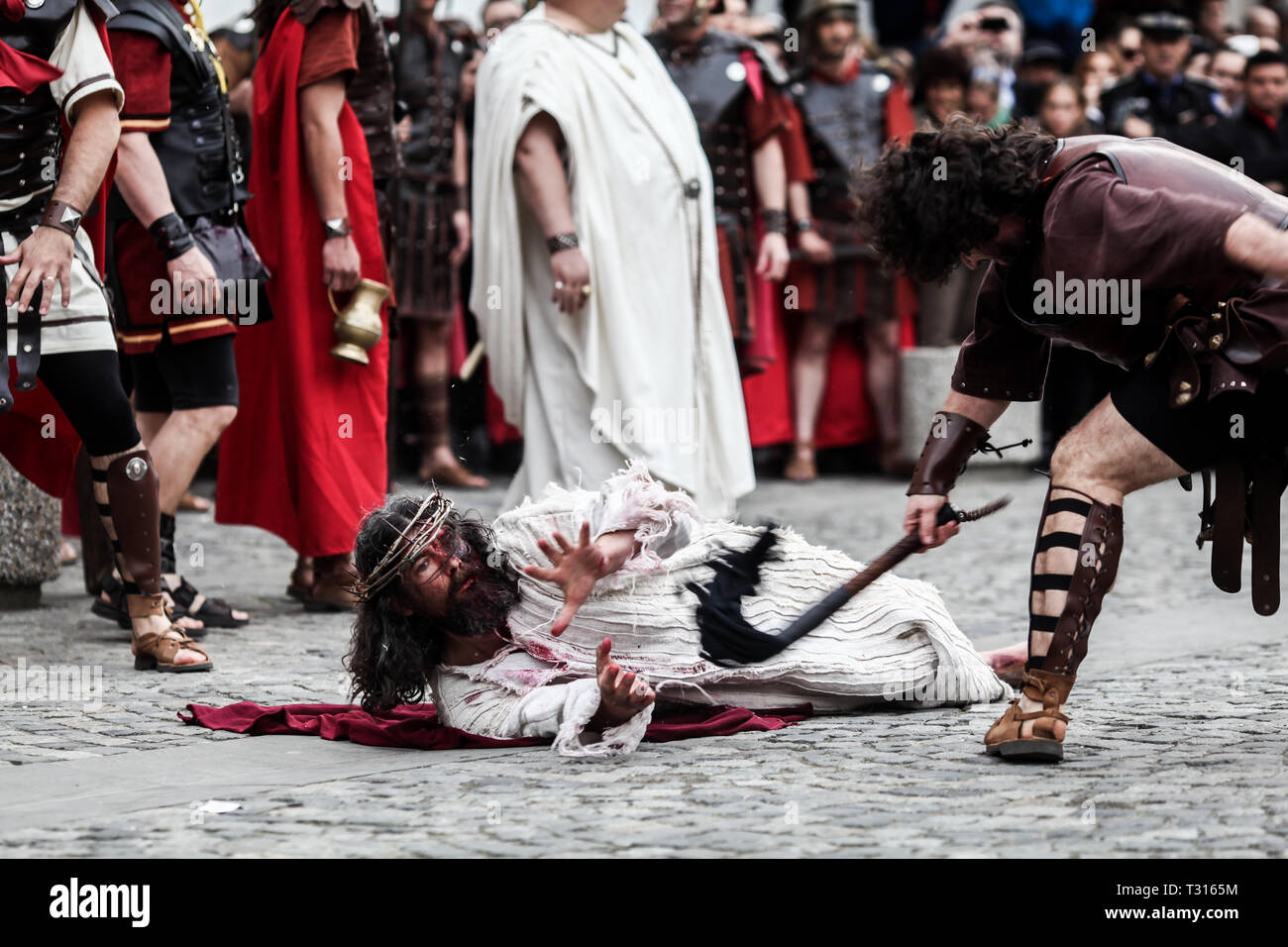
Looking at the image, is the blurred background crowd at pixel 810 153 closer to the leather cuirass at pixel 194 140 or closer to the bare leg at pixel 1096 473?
the leather cuirass at pixel 194 140

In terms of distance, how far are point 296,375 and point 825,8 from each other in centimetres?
463

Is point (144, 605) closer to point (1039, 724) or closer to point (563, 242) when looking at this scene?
point (563, 242)

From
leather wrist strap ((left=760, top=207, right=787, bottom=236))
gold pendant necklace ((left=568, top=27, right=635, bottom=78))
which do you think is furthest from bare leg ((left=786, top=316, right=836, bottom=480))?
gold pendant necklace ((left=568, top=27, right=635, bottom=78))

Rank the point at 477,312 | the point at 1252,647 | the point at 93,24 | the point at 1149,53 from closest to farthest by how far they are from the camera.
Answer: the point at 93,24, the point at 1252,647, the point at 477,312, the point at 1149,53

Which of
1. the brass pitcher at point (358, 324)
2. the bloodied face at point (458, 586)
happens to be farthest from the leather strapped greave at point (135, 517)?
the bloodied face at point (458, 586)

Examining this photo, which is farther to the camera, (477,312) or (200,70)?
(477,312)

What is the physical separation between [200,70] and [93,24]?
0.83 metres

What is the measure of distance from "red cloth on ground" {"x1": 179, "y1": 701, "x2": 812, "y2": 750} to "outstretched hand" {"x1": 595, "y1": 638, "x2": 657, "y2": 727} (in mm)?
290

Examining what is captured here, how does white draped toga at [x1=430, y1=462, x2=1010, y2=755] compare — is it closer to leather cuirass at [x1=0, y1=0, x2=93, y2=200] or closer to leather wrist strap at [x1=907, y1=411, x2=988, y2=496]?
leather wrist strap at [x1=907, y1=411, x2=988, y2=496]

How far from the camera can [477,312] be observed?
6.82 metres

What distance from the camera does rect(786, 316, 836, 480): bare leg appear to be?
10.2 m
